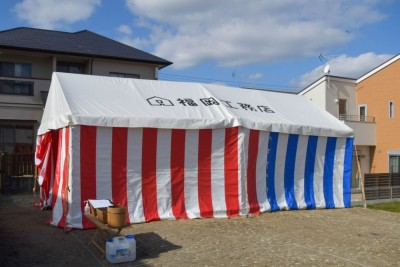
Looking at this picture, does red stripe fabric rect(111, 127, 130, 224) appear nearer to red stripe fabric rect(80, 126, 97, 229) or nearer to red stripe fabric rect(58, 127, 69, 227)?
red stripe fabric rect(80, 126, 97, 229)

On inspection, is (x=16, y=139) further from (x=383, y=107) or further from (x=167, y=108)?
(x=383, y=107)

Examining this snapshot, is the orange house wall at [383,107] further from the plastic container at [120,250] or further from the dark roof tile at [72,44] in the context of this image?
the plastic container at [120,250]

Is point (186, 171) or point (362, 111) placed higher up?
point (362, 111)

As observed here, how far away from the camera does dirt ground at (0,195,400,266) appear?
5.72 m

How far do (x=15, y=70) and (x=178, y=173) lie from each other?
37.3ft

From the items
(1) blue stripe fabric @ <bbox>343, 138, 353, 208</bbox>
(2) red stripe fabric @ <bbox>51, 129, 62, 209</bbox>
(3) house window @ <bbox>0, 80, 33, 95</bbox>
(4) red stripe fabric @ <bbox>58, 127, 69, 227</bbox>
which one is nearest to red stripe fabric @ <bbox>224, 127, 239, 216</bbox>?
(4) red stripe fabric @ <bbox>58, 127, 69, 227</bbox>

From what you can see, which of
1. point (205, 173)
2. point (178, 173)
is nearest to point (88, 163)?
point (178, 173)

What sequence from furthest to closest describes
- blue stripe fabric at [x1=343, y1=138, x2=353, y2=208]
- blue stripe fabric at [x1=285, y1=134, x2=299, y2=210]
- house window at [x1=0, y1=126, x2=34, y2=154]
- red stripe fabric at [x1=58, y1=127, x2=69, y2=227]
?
house window at [x1=0, y1=126, x2=34, y2=154]
blue stripe fabric at [x1=343, y1=138, x2=353, y2=208]
blue stripe fabric at [x1=285, y1=134, x2=299, y2=210]
red stripe fabric at [x1=58, y1=127, x2=69, y2=227]

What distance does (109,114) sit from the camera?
25.7ft

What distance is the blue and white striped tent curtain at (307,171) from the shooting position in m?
9.59

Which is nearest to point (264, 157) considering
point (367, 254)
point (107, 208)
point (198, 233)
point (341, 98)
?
point (198, 233)

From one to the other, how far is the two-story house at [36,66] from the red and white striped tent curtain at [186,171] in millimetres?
6264

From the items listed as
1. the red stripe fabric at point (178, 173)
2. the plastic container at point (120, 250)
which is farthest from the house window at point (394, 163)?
the plastic container at point (120, 250)

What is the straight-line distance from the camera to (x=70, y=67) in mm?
18000
